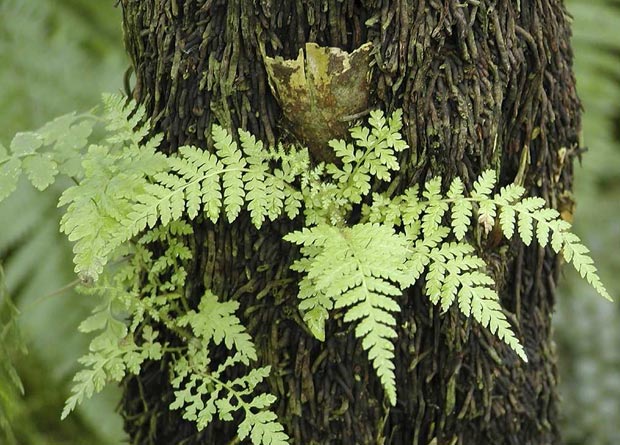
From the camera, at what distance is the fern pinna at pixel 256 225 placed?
1.08m

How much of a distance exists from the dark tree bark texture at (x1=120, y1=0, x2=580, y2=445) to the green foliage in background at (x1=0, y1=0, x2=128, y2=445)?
48.2 inches

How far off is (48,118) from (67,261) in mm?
494

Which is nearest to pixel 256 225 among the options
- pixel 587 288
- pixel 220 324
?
pixel 220 324

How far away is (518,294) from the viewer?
133 centimetres


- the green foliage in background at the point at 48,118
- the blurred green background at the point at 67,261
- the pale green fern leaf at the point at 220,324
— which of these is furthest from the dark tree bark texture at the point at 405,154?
the green foliage in background at the point at 48,118

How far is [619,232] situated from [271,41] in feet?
8.41

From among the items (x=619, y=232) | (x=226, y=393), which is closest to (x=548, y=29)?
(x=226, y=393)

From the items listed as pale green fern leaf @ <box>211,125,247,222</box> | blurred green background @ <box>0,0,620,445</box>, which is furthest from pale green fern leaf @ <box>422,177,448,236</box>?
blurred green background @ <box>0,0,620,445</box>

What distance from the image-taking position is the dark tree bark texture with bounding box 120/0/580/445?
3.74 feet

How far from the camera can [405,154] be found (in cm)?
118

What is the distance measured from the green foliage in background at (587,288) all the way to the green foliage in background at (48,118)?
66.6 inches

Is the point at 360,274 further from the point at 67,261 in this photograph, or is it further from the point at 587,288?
the point at 587,288

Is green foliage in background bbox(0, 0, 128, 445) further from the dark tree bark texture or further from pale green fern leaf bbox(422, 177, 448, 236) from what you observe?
pale green fern leaf bbox(422, 177, 448, 236)

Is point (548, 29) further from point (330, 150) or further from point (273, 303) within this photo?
point (273, 303)
